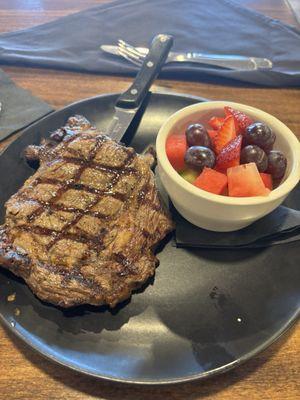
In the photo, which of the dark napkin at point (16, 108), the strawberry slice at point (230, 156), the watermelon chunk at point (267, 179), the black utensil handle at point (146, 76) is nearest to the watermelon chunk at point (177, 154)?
the strawberry slice at point (230, 156)

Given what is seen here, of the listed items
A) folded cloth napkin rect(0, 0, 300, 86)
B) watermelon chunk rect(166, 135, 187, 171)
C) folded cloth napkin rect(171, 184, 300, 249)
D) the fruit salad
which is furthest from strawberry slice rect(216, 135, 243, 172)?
folded cloth napkin rect(0, 0, 300, 86)

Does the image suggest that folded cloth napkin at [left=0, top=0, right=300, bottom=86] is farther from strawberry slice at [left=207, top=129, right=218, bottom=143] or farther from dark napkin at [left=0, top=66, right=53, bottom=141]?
strawberry slice at [left=207, top=129, right=218, bottom=143]

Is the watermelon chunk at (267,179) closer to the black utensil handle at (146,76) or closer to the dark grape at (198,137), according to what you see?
the dark grape at (198,137)

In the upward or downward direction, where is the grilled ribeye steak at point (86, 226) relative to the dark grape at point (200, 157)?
downward

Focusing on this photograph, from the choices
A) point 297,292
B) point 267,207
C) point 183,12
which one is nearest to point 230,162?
point 267,207

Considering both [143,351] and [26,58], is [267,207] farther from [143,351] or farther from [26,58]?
[26,58]

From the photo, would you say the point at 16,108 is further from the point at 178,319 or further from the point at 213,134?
the point at 178,319
